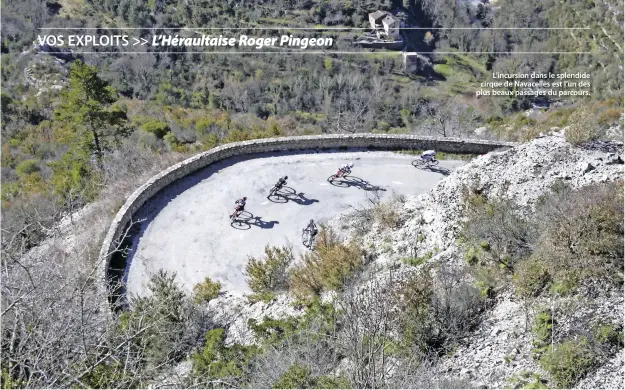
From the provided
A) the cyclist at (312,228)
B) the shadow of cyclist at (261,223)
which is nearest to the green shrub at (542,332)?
the cyclist at (312,228)

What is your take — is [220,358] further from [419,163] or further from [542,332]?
[419,163]

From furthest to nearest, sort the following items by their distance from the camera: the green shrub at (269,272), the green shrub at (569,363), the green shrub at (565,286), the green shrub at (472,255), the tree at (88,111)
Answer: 1. the tree at (88,111)
2. the green shrub at (269,272)
3. the green shrub at (472,255)
4. the green shrub at (565,286)
5. the green shrub at (569,363)

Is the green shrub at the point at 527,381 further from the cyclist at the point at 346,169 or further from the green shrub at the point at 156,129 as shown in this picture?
the green shrub at the point at 156,129

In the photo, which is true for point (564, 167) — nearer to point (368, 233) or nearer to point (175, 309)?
point (368, 233)

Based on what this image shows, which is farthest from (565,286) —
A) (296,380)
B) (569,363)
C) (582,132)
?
(582,132)

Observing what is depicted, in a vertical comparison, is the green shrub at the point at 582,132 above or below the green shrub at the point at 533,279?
above

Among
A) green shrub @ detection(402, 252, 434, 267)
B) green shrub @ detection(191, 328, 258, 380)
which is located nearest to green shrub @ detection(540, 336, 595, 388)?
green shrub @ detection(402, 252, 434, 267)
